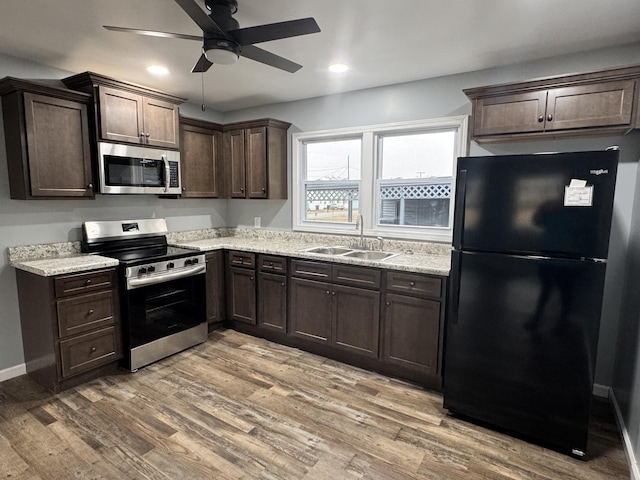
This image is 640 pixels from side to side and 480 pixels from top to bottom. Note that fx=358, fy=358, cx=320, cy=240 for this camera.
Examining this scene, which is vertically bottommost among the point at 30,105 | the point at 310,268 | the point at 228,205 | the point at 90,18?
the point at 310,268

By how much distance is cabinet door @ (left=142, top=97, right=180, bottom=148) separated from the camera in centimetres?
329

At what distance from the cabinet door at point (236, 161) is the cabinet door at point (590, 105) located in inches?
116

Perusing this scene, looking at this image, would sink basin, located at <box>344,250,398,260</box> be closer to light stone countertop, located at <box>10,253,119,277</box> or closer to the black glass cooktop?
the black glass cooktop

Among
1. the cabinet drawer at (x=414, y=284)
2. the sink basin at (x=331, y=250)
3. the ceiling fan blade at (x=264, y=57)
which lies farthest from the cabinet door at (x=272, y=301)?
the ceiling fan blade at (x=264, y=57)

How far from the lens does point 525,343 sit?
214 centimetres

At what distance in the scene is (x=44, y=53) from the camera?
2.71 m

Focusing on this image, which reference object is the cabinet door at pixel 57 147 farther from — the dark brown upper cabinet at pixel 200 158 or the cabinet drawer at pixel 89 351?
the cabinet drawer at pixel 89 351

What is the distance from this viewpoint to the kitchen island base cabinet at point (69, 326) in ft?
8.54

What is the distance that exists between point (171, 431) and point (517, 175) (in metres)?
2.64

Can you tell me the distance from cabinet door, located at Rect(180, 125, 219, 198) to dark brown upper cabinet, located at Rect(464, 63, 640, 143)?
9.15 ft

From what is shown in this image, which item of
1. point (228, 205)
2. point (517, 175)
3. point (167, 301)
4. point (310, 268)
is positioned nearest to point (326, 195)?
point (310, 268)

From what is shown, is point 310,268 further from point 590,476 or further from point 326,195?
point 590,476

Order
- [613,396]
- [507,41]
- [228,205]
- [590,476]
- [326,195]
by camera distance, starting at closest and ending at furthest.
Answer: [590,476] → [507,41] → [613,396] → [326,195] → [228,205]

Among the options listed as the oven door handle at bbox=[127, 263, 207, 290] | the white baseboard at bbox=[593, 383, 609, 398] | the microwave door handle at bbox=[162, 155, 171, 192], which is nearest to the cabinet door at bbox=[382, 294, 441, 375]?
the white baseboard at bbox=[593, 383, 609, 398]
